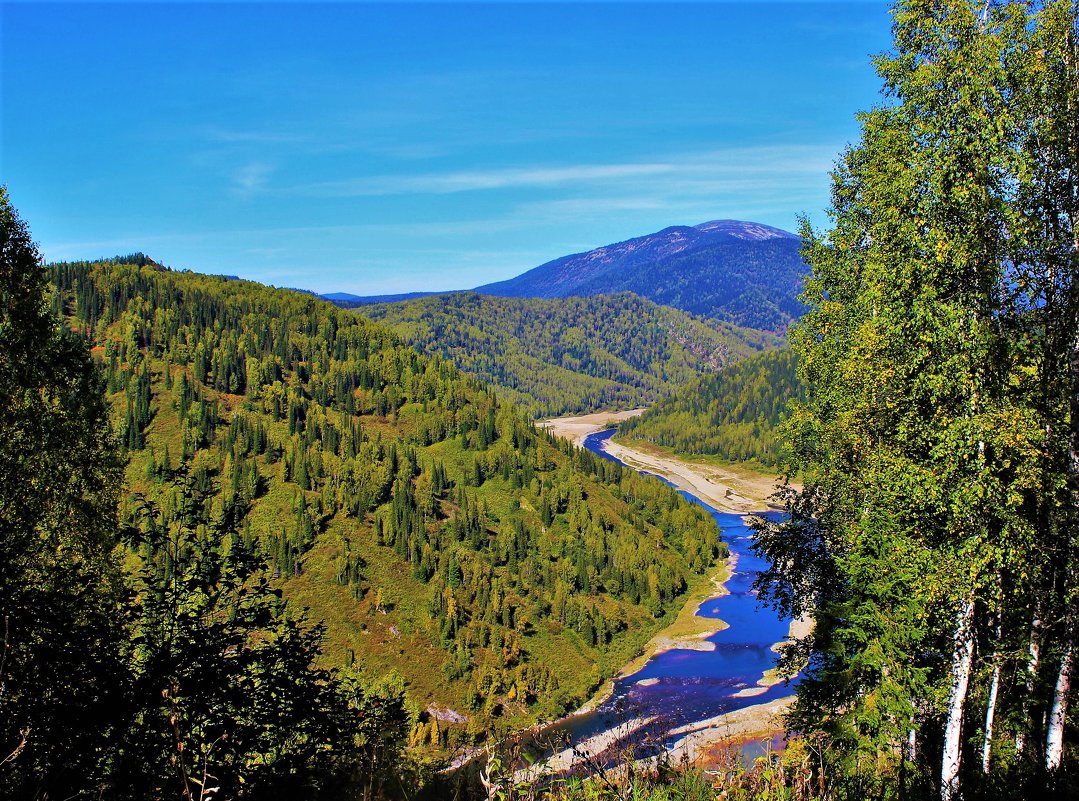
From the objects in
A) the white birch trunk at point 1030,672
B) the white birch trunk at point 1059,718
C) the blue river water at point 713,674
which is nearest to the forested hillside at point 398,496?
the blue river water at point 713,674

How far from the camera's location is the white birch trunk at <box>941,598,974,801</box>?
14688 mm

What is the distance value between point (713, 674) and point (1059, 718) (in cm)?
8644

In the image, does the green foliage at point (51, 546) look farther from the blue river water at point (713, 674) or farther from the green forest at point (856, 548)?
the blue river water at point (713, 674)

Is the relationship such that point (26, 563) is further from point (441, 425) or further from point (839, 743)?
point (441, 425)

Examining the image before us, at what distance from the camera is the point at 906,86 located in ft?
53.0

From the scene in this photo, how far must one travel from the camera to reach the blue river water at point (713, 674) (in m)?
83.1

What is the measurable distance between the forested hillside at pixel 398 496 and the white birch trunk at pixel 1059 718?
62.7 metres

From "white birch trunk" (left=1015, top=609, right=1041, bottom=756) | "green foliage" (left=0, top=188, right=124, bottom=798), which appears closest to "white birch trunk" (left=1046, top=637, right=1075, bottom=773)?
"white birch trunk" (left=1015, top=609, right=1041, bottom=756)

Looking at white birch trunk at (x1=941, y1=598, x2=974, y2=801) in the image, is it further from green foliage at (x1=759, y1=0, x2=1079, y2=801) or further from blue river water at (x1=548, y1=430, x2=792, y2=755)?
blue river water at (x1=548, y1=430, x2=792, y2=755)

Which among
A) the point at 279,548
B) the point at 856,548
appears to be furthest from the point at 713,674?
the point at 856,548

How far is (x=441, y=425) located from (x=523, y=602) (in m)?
60.7

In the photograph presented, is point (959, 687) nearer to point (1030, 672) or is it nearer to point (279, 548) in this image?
point (1030, 672)

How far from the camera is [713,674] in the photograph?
309 feet

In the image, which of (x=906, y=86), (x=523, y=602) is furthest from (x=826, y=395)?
(x=523, y=602)
